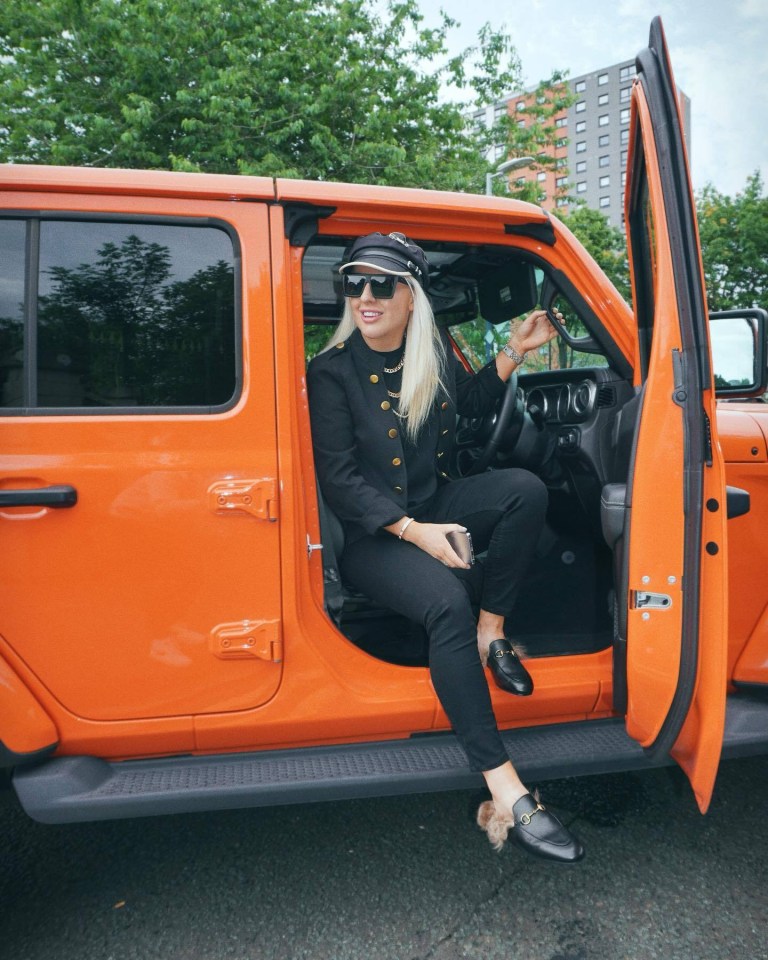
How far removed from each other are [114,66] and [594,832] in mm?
10037

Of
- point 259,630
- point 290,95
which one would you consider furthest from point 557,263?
point 290,95

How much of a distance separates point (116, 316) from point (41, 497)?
49cm

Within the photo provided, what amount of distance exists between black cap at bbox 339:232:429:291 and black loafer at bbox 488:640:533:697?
113cm

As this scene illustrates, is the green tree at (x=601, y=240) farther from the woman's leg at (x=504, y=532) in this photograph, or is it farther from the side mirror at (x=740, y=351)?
the woman's leg at (x=504, y=532)

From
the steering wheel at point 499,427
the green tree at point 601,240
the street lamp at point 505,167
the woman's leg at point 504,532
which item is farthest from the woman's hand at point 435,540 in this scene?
the green tree at point 601,240

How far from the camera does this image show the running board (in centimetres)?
176

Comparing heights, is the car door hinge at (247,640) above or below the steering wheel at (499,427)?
below

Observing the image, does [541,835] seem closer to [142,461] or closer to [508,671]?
[508,671]

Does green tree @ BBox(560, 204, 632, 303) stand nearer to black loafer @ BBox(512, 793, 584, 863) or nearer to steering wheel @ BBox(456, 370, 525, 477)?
steering wheel @ BBox(456, 370, 525, 477)

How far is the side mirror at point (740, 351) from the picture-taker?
2164 millimetres

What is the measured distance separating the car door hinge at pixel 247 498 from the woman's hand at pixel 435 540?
0.42 m

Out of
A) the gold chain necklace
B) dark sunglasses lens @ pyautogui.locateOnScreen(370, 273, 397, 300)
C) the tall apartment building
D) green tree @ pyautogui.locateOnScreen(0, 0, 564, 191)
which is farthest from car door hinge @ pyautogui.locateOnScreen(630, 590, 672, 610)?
the tall apartment building

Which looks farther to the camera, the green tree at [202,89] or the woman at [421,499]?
the green tree at [202,89]

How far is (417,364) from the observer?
2219mm
